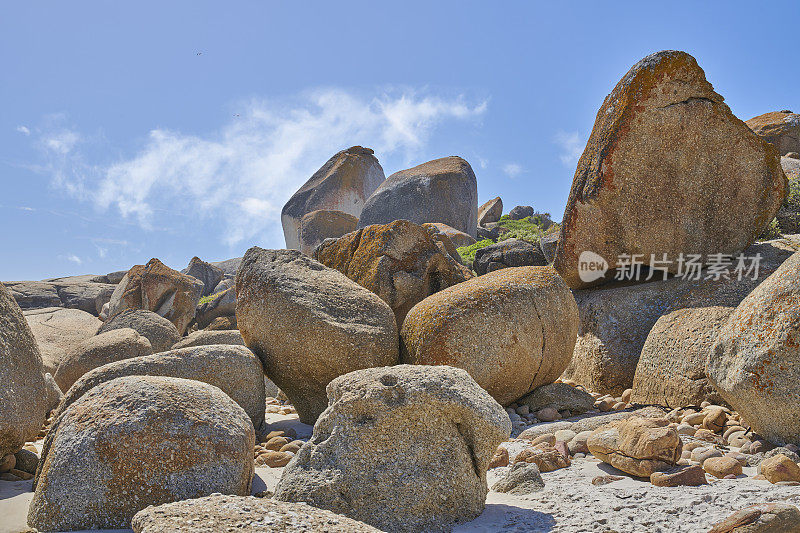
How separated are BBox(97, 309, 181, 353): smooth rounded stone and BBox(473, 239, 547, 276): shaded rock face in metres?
5.67

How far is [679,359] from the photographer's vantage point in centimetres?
634

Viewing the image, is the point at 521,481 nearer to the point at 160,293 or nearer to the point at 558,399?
the point at 558,399

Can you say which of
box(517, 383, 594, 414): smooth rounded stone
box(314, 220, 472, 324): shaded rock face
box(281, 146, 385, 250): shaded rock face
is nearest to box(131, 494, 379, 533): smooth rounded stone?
box(517, 383, 594, 414): smooth rounded stone

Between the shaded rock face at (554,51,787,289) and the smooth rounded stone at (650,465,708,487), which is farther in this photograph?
the shaded rock face at (554,51,787,289)

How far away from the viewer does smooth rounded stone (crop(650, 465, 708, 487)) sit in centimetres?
373

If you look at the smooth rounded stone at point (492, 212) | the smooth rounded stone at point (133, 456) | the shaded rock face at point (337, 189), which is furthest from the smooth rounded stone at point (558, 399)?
the smooth rounded stone at point (492, 212)

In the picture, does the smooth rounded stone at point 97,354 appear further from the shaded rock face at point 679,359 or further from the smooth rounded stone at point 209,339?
the shaded rock face at point 679,359

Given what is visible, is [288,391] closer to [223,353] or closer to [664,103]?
[223,353]

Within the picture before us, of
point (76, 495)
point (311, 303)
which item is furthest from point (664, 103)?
point (76, 495)

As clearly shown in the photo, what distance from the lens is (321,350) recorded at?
618 cm

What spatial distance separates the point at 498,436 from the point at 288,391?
341 cm

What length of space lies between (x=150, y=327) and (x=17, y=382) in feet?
22.2

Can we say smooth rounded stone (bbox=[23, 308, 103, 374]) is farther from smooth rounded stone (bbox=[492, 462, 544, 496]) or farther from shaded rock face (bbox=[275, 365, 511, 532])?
smooth rounded stone (bbox=[492, 462, 544, 496])

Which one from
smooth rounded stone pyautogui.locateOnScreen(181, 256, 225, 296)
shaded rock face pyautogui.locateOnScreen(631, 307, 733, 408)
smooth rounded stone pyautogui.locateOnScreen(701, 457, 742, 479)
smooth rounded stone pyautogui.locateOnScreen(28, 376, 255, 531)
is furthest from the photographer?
smooth rounded stone pyautogui.locateOnScreen(181, 256, 225, 296)
